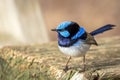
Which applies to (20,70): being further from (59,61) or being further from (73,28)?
(73,28)

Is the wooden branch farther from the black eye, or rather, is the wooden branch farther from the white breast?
the black eye

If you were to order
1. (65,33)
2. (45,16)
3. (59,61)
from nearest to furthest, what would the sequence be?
(65,33) → (59,61) → (45,16)

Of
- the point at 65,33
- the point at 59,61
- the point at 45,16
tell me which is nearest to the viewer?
the point at 65,33

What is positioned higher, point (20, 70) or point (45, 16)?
point (20, 70)

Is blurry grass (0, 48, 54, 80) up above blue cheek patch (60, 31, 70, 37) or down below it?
below

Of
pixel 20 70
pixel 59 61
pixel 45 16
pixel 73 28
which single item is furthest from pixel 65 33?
pixel 45 16

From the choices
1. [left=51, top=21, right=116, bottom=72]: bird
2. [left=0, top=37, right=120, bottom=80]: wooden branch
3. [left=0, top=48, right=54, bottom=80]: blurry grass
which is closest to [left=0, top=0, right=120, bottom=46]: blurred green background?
[left=0, top=37, right=120, bottom=80]: wooden branch

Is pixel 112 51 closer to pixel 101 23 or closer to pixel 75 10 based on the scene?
pixel 101 23
